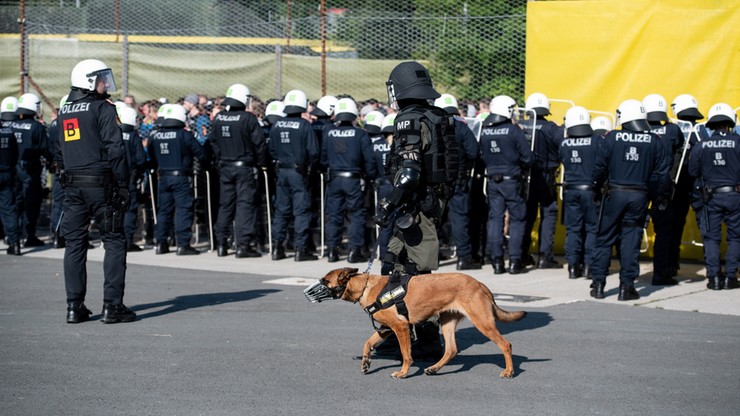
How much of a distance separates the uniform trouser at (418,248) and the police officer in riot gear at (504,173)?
5.39m

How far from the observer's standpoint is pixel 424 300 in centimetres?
682

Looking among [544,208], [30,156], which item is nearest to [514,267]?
[544,208]

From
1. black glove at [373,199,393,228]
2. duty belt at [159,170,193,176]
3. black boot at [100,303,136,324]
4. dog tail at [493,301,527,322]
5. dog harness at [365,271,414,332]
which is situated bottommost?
black boot at [100,303,136,324]

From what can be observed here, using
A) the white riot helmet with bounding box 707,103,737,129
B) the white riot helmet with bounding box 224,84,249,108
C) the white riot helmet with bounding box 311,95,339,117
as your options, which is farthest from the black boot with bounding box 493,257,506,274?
the white riot helmet with bounding box 224,84,249,108

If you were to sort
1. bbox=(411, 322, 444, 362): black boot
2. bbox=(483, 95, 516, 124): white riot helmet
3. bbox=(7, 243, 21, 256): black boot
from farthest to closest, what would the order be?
1. bbox=(7, 243, 21, 256): black boot
2. bbox=(483, 95, 516, 124): white riot helmet
3. bbox=(411, 322, 444, 362): black boot

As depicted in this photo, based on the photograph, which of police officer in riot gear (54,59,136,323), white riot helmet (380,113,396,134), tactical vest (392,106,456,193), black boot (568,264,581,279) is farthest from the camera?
white riot helmet (380,113,396,134)

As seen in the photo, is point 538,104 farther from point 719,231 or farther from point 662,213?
point 719,231

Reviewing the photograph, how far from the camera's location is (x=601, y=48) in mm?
14133

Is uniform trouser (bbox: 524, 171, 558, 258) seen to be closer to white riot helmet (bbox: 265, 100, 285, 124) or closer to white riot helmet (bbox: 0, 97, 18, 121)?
white riot helmet (bbox: 265, 100, 285, 124)

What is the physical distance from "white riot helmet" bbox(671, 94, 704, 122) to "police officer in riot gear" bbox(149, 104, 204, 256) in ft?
21.7

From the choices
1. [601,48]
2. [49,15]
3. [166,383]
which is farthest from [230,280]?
[49,15]

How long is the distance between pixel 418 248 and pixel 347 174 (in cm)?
640

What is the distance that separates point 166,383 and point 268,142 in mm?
8071

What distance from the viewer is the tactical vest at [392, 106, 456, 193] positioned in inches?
283
